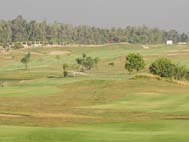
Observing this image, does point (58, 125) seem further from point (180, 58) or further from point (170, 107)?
point (180, 58)

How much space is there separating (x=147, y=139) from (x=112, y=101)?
3502cm

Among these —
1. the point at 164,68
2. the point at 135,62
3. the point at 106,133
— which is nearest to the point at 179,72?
the point at 164,68

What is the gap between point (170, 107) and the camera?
55.9 metres

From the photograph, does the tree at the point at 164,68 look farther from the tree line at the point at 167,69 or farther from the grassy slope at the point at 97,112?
the grassy slope at the point at 97,112

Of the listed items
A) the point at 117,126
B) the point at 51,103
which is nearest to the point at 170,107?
the point at 51,103

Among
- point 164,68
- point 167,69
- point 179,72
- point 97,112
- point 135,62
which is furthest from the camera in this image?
point 135,62

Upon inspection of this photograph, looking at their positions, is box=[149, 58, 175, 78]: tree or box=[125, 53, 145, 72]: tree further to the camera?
box=[125, 53, 145, 72]: tree

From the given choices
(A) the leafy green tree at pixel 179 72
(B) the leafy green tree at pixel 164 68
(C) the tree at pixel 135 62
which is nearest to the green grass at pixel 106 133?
(B) the leafy green tree at pixel 164 68

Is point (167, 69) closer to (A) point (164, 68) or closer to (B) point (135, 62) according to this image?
(A) point (164, 68)

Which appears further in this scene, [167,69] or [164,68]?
[164,68]

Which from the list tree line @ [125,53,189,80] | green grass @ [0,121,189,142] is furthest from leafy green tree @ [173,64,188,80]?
green grass @ [0,121,189,142]

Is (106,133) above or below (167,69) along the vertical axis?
above

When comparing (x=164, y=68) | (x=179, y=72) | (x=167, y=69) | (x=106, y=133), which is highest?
(x=106, y=133)

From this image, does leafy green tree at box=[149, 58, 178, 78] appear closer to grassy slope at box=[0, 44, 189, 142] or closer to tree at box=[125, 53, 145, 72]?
tree at box=[125, 53, 145, 72]
